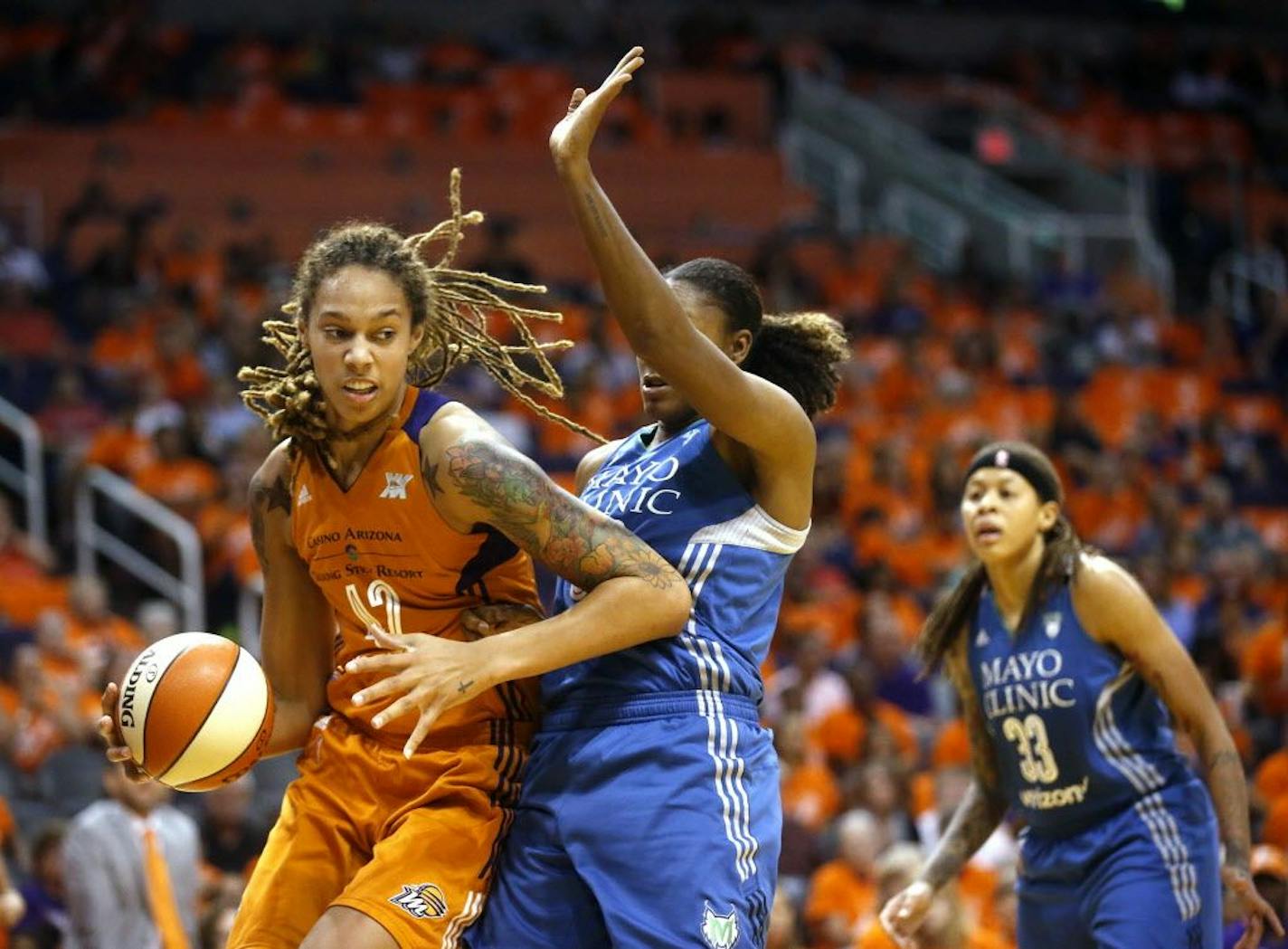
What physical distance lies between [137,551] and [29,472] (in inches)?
28.3

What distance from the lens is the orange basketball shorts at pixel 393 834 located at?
11.7ft

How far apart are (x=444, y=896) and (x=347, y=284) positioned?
48.3 inches

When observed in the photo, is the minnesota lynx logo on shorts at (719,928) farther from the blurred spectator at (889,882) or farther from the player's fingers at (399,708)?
the blurred spectator at (889,882)

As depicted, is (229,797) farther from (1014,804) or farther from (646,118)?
(646,118)

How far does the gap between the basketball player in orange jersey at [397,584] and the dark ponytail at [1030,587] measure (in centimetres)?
190

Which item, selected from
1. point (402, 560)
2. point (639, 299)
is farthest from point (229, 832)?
point (639, 299)

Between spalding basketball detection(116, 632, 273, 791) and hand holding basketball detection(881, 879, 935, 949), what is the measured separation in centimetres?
210

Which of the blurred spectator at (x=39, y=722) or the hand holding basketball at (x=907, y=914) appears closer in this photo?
the hand holding basketball at (x=907, y=914)

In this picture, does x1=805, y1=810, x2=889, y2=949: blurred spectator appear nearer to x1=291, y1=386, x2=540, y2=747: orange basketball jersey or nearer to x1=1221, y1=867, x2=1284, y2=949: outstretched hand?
x1=1221, y1=867, x2=1284, y2=949: outstretched hand

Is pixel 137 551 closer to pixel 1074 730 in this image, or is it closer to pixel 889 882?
pixel 889 882

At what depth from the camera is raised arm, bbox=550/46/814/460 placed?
338 cm

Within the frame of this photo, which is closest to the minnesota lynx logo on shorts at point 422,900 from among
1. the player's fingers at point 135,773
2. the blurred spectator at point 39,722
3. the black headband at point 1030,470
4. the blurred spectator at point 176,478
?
the player's fingers at point 135,773

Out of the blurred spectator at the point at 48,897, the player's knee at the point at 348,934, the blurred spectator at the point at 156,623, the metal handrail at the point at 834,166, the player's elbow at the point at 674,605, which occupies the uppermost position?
the metal handrail at the point at 834,166

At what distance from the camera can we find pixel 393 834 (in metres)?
3.63
